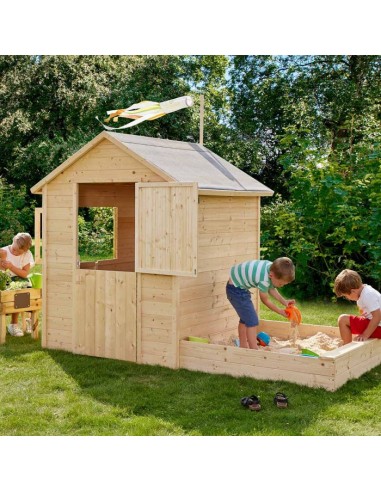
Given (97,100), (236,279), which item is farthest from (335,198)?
(97,100)

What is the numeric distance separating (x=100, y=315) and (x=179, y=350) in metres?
1.12

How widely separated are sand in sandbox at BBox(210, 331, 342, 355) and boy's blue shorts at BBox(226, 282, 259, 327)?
19.8 inches

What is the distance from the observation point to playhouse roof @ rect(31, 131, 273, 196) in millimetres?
7324

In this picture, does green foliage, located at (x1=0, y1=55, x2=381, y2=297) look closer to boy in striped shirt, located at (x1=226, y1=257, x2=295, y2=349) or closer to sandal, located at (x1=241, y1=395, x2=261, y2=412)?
boy in striped shirt, located at (x1=226, y1=257, x2=295, y2=349)

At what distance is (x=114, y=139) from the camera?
7.48m

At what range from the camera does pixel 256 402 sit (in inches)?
227

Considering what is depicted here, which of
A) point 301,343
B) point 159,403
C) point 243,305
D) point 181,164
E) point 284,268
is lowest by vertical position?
point 159,403

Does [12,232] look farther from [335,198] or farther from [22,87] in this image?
[335,198]

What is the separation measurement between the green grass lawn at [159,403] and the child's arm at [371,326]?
363 millimetres

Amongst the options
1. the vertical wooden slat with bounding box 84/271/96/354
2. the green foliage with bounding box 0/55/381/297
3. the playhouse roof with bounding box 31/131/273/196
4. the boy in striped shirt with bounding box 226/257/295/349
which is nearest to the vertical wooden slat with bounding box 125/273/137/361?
the vertical wooden slat with bounding box 84/271/96/354

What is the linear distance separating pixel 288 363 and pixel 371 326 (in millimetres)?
1133

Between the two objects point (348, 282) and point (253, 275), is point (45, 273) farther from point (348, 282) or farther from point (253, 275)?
point (348, 282)

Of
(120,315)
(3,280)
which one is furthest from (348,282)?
(3,280)

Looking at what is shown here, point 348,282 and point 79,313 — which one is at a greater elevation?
point 348,282
